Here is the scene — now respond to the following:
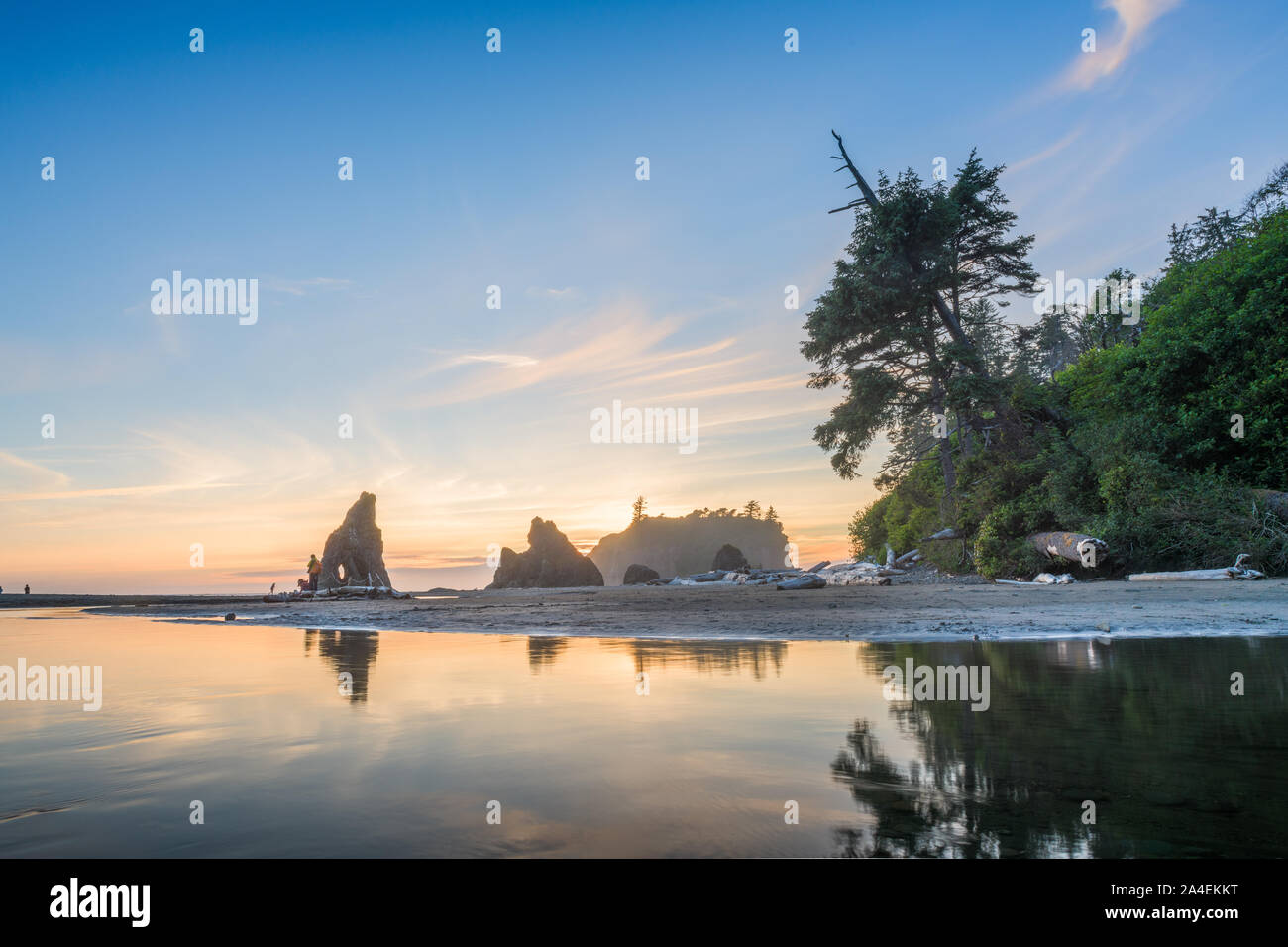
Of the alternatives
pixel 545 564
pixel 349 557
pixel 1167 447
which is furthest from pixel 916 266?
pixel 545 564

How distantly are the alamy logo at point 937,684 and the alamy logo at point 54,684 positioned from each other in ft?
22.8

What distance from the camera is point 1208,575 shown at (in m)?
16.8

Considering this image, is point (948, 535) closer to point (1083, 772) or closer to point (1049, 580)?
point (1049, 580)

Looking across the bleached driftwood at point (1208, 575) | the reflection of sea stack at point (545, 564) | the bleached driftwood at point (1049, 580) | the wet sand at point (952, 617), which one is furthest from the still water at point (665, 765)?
the reflection of sea stack at point (545, 564)

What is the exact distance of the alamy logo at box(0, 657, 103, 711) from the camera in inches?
249

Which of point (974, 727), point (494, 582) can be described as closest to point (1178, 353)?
point (974, 727)

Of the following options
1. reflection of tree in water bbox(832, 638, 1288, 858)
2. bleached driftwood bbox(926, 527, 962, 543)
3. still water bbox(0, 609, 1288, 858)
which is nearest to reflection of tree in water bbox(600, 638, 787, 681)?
still water bbox(0, 609, 1288, 858)

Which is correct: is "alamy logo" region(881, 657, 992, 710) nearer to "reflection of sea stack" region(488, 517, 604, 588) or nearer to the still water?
the still water

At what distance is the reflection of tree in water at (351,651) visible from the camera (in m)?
6.90

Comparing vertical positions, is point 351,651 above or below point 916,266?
below
